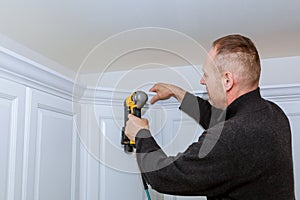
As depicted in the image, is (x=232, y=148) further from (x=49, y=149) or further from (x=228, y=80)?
(x=49, y=149)

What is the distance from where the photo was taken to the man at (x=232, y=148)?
1.05 meters

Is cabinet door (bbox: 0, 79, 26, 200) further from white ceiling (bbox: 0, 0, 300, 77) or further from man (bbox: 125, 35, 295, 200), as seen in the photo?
man (bbox: 125, 35, 295, 200)

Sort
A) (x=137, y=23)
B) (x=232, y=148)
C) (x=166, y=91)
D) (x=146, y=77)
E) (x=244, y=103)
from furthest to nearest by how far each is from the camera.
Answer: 1. (x=137, y=23)
2. (x=166, y=91)
3. (x=146, y=77)
4. (x=244, y=103)
5. (x=232, y=148)

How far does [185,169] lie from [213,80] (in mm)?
298

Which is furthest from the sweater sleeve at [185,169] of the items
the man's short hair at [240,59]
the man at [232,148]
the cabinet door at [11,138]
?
the cabinet door at [11,138]

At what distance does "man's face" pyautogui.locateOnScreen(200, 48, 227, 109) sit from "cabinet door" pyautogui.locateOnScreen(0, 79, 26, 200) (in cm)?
59

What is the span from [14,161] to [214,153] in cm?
62

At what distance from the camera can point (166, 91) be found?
1.40 m

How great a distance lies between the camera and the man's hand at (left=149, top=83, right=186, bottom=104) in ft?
4.40

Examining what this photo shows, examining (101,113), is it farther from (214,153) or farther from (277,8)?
(277,8)

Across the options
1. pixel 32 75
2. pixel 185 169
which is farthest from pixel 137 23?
pixel 185 169

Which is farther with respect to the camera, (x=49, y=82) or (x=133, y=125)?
(x=49, y=82)

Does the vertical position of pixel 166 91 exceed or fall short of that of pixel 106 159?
it exceeds it

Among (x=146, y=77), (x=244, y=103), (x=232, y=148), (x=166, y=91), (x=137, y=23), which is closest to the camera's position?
(x=232, y=148)
